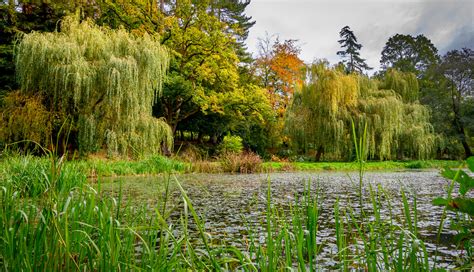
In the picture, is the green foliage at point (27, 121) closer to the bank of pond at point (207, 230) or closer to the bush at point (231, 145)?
the bank of pond at point (207, 230)

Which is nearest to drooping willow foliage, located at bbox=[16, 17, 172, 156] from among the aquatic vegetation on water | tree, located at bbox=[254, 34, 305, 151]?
the aquatic vegetation on water

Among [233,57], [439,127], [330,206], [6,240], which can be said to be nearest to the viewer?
[6,240]

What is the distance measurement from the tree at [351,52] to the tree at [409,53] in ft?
7.64

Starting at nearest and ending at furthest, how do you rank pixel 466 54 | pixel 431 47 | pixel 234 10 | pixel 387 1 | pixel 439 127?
pixel 387 1, pixel 439 127, pixel 466 54, pixel 234 10, pixel 431 47

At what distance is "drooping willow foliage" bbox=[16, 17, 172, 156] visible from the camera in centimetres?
939

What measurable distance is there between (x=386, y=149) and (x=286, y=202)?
1297 centimetres

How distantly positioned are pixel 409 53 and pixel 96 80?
112 ft

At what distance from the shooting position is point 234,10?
29.5m

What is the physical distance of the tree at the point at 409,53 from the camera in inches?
1316

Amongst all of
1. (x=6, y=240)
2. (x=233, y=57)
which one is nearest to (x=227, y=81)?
(x=233, y=57)

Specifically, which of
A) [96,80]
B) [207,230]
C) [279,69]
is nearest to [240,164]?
[96,80]

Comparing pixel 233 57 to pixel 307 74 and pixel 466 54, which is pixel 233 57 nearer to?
pixel 307 74

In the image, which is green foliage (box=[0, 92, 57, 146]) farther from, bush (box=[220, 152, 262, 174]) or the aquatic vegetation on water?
the aquatic vegetation on water

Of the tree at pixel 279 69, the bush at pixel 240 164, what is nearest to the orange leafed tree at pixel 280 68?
the tree at pixel 279 69
